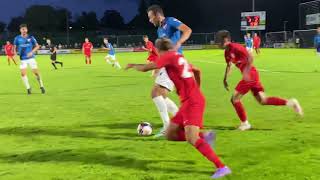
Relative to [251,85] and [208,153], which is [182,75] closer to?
[208,153]

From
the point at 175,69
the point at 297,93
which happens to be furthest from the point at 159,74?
the point at 297,93

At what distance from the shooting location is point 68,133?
32.0 feet

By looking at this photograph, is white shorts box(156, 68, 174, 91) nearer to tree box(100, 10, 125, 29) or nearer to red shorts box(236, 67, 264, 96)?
red shorts box(236, 67, 264, 96)

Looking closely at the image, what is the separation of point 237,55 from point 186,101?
318 centimetres

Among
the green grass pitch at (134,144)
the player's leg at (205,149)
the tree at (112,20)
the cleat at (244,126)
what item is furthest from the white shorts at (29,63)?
the tree at (112,20)

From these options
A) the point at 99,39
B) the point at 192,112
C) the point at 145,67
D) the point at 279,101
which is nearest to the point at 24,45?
the point at 279,101

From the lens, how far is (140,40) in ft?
286

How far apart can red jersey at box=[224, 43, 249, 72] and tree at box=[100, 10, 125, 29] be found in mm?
115623

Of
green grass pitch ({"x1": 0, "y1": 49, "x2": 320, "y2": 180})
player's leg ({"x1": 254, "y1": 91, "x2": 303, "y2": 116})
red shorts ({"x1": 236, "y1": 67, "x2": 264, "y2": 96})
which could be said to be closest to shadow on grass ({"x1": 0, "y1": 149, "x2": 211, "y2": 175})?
green grass pitch ({"x1": 0, "y1": 49, "x2": 320, "y2": 180})

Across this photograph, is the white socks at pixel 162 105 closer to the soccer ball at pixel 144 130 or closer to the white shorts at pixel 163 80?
the white shorts at pixel 163 80

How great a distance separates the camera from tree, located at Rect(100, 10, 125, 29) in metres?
124

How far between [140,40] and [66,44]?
13158 mm

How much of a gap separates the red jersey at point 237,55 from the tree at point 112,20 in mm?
115623

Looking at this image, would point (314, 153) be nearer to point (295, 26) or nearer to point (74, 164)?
point (74, 164)
